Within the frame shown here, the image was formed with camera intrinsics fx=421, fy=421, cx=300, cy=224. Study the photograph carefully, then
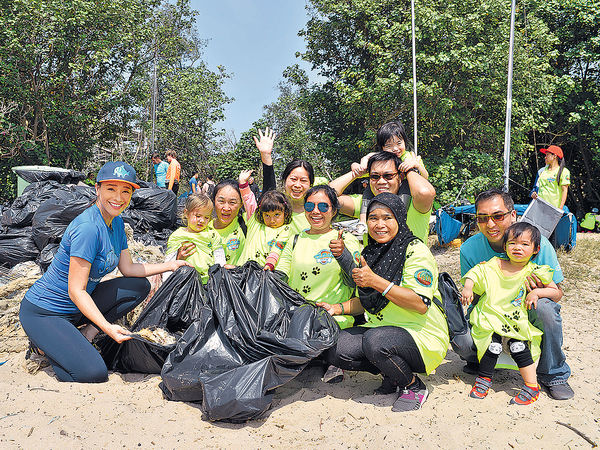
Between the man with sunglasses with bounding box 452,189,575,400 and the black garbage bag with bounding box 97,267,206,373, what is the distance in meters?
1.73

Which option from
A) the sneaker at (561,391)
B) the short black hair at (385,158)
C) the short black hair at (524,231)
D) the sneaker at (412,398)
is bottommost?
the sneaker at (412,398)

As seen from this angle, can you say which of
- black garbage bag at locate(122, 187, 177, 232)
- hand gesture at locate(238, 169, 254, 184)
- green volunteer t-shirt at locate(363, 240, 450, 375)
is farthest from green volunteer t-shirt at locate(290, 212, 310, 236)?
black garbage bag at locate(122, 187, 177, 232)

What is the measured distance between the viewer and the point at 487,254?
2.79 meters

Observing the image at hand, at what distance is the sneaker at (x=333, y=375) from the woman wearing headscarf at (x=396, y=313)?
0.73ft

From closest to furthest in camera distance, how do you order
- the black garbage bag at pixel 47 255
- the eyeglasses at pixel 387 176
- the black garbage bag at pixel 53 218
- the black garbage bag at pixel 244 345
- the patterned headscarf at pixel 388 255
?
the black garbage bag at pixel 244 345
the patterned headscarf at pixel 388 255
the eyeglasses at pixel 387 176
the black garbage bag at pixel 47 255
the black garbage bag at pixel 53 218

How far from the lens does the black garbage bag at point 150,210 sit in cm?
627

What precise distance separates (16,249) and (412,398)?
4.79 metres

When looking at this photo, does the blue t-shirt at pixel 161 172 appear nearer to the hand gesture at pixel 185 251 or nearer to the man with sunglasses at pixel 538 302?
the hand gesture at pixel 185 251

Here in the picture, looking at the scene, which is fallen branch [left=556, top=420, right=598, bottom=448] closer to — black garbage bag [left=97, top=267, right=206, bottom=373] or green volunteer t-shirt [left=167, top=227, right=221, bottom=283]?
black garbage bag [left=97, top=267, right=206, bottom=373]

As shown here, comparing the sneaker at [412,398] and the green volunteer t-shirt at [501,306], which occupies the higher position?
the green volunteer t-shirt at [501,306]

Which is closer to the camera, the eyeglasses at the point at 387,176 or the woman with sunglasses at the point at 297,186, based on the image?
the eyeglasses at the point at 387,176

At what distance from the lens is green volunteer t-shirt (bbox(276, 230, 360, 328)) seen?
8.84 ft

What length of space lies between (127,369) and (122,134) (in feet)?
43.3

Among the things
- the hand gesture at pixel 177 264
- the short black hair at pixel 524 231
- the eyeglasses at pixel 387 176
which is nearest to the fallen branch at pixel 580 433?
the short black hair at pixel 524 231
